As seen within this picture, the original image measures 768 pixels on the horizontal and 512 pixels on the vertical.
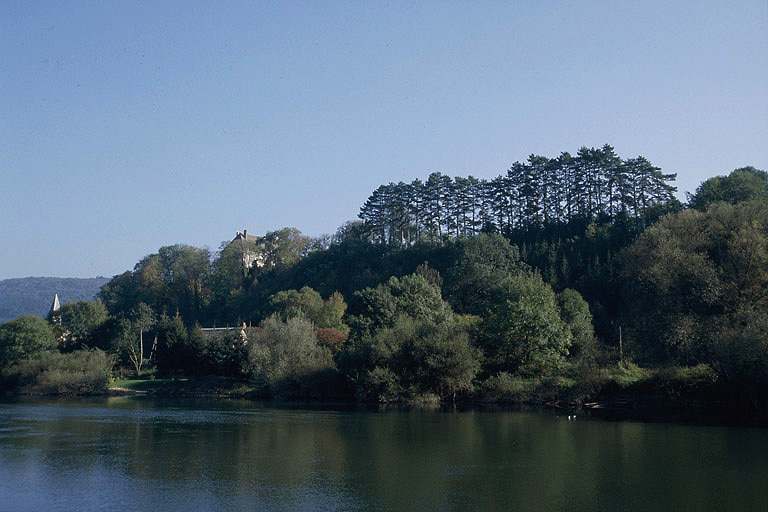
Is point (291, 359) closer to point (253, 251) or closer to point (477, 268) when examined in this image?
point (477, 268)

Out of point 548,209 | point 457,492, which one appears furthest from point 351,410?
point 548,209

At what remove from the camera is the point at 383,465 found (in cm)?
2492

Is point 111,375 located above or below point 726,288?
below

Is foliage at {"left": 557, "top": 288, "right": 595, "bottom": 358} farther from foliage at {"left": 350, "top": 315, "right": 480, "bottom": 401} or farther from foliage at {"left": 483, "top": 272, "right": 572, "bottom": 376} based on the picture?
foliage at {"left": 350, "top": 315, "right": 480, "bottom": 401}

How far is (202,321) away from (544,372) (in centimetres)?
6951

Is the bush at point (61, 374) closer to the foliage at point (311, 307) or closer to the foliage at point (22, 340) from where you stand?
the foliage at point (22, 340)

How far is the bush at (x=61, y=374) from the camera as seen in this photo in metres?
67.9

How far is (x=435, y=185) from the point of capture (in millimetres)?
98750

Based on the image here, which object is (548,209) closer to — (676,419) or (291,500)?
(676,419)

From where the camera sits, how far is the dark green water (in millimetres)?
19641

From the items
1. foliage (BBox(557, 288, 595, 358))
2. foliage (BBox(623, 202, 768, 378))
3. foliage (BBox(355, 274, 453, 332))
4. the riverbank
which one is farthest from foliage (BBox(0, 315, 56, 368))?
foliage (BBox(623, 202, 768, 378))

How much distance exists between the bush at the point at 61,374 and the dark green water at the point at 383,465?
97.0 feet

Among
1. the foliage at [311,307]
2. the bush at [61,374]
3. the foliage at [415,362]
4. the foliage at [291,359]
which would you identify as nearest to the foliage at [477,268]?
the foliage at [311,307]

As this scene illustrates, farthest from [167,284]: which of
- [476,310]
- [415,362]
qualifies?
[415,362]
